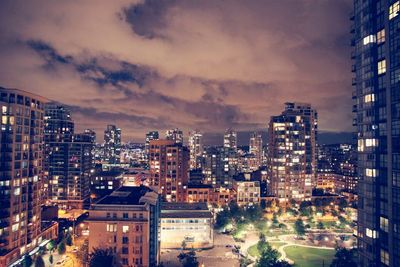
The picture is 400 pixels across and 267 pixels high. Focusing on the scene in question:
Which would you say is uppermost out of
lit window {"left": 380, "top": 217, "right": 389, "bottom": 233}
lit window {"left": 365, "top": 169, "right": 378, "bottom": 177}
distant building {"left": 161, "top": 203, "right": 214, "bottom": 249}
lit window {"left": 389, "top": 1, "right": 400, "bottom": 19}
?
lit window {"left": 389, "top": 1, "right": 400, "bottom": 19}

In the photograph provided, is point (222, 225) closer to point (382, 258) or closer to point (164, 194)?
point (164, 194)

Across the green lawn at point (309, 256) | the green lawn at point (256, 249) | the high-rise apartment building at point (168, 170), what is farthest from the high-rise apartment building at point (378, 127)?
the high-rise apartment building at point (168, 170)

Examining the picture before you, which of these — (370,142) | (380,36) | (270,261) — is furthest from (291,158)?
(380,36)

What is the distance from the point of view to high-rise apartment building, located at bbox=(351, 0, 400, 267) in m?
65.3

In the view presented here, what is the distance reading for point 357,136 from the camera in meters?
78.6

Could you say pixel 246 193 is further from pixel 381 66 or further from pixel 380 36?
pixel 380 36

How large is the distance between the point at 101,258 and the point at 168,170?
9864cm

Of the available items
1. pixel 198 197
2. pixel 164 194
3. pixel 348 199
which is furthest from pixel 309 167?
pixel 164 194

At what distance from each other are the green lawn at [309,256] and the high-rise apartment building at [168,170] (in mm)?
74213

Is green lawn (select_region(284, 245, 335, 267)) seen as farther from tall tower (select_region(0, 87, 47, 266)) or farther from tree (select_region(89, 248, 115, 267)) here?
tall tower (select_region(0, 87, 47, 266))

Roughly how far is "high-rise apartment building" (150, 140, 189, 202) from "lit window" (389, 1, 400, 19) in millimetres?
124114

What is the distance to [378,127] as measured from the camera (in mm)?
70750

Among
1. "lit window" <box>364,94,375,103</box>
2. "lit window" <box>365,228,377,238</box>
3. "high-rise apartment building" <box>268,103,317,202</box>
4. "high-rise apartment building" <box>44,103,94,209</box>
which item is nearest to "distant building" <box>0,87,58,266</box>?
"high-rise apartment building" <box>44,103,94,209</box>

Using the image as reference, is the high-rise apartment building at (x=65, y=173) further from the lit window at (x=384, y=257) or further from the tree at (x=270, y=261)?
the lit window at (x=384, y=257)
